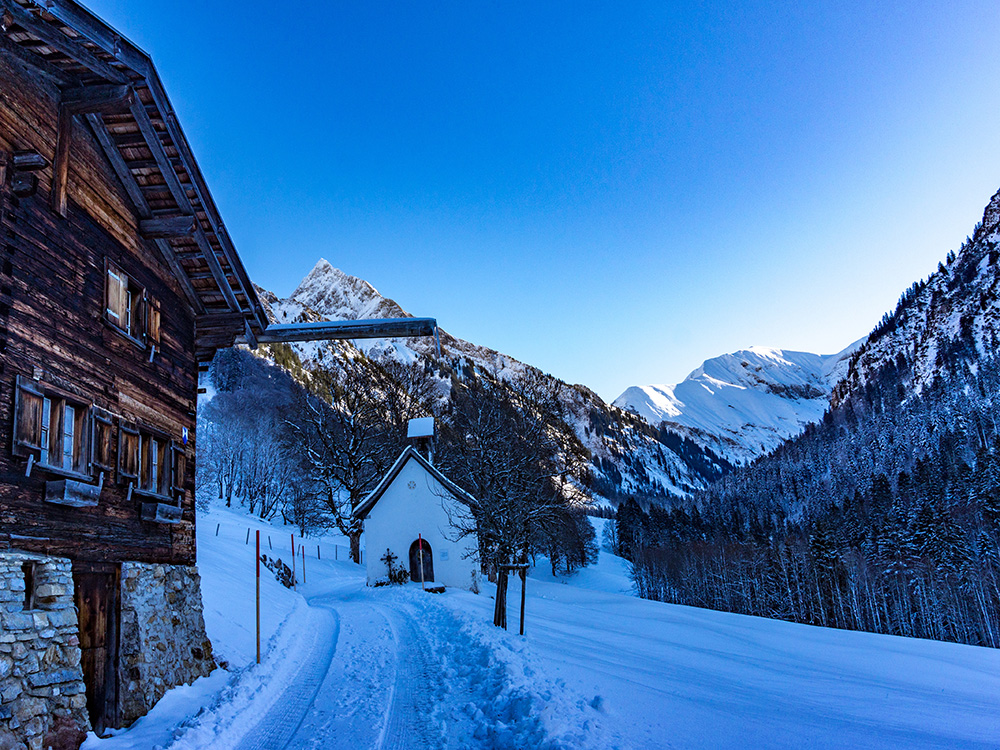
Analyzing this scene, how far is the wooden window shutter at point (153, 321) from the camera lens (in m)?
9.38

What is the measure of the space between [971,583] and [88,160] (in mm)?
66647

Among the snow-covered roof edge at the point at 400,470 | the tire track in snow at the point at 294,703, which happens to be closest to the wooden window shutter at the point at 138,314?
the tire track in snow at the point at 294,703

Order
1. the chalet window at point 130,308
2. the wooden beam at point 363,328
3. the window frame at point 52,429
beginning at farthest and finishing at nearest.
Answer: the wooden beam at point 363,328
the chalet window at point 130,308
the window frame at point 52,429

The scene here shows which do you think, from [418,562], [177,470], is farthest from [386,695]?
[418,562]

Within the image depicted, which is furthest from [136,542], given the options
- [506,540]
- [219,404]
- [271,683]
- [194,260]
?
[219,404]

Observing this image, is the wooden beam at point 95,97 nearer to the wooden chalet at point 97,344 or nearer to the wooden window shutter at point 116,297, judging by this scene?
the wooden chalet at point 97,344

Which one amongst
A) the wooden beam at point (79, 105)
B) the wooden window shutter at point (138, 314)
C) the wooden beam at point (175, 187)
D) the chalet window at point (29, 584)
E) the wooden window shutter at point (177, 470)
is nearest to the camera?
the chalet window at point (29, 584)

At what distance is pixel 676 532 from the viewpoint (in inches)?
3728

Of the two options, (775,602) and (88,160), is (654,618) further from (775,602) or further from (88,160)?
(775,602)

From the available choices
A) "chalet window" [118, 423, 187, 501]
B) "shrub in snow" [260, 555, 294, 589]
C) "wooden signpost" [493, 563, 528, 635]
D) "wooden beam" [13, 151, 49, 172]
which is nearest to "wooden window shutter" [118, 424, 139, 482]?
"chalet window" [118, 423, 187, 501]

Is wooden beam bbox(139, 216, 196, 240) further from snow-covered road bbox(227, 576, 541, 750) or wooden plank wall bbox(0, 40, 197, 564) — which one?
snow-covered road bbox(227, 576, 541, 750)

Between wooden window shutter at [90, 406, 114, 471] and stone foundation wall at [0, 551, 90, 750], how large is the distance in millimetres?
1396

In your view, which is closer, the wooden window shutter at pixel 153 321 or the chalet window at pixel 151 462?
the chalet window at pixel 151 462

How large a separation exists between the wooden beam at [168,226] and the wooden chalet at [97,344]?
0.07ft
